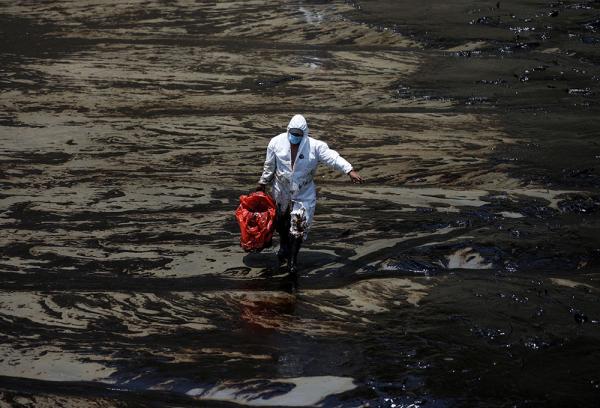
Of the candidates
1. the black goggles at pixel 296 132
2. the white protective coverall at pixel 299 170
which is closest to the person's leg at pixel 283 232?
the white protective coverall at pixel 299 170

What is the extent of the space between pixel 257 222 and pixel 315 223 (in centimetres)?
199

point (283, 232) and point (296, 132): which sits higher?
point (296, 132)

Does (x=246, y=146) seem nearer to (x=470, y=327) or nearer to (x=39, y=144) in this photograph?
(x=39, y=144)

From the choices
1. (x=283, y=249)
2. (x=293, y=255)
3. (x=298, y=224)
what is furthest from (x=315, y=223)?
(x=298, y=224)

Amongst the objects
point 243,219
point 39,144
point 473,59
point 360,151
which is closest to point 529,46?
point 473,59

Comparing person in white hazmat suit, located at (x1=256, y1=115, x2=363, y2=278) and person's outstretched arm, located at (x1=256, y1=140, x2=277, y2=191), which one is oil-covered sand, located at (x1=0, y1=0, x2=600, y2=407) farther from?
person's outstretched arm, located at (x1=256, y1=140, x2=277, y2=191)

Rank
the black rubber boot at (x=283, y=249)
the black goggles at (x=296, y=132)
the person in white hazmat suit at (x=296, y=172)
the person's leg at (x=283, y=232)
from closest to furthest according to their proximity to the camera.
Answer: the black goggles at (x=296, y=132) < the person in white hazmat suit at (x=296, y=172) < the person's leg at (x=283, y=232) < the black rubber boot at (x=283, y=249)

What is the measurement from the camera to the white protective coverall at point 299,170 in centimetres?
998

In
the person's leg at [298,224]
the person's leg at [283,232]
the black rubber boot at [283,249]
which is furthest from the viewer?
the black rubber boot at [283,249]

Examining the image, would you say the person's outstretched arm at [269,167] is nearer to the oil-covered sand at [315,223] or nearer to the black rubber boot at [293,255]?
the black rubber boot at [293,255]

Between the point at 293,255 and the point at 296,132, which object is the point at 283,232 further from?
the point at 296,132

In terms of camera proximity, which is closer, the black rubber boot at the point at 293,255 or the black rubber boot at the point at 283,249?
the black rubber boot at the point at 293,255

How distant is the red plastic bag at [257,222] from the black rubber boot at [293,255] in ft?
0.77

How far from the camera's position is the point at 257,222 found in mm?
10094
